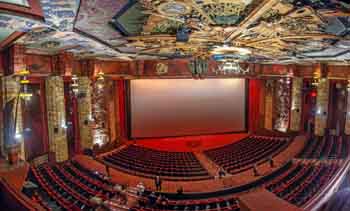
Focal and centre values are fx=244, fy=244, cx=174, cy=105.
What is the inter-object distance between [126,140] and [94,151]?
5.04 m

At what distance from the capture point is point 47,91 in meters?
11.5

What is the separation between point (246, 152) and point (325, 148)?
4.51 metres

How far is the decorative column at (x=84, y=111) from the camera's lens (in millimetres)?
13367

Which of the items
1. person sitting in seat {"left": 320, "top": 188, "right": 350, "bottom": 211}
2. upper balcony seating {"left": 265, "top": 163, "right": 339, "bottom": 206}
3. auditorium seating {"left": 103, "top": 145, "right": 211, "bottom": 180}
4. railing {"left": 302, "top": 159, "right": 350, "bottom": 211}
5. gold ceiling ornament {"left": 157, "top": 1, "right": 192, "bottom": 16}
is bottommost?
auditorium seating {"left": 103, "top": 145, "right": 211, "bottom": 180}

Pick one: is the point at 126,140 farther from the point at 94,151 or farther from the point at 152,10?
the point at 152,10

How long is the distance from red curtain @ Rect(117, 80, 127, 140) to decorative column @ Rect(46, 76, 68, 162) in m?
7.01

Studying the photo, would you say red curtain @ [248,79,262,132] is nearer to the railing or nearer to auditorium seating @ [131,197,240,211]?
auditorium seating @ [131,197,240,211]

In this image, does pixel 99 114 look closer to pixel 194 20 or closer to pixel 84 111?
pixel 84 111

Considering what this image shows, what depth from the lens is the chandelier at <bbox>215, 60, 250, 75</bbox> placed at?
541 inches

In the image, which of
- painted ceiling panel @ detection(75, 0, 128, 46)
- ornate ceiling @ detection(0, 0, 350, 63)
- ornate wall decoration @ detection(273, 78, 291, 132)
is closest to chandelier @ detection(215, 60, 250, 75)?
ornate wall decoration @ detection(273, 78, 291, 132)


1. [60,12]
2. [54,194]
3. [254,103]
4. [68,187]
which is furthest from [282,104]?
[60,12]

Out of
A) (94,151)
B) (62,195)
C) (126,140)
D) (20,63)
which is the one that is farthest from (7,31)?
(126,140)

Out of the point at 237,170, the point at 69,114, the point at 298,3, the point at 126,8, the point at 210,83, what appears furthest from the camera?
the point at 210,83

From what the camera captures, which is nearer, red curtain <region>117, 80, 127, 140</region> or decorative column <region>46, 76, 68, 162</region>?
decorative column <region>46, 76, 68, 162</region>
